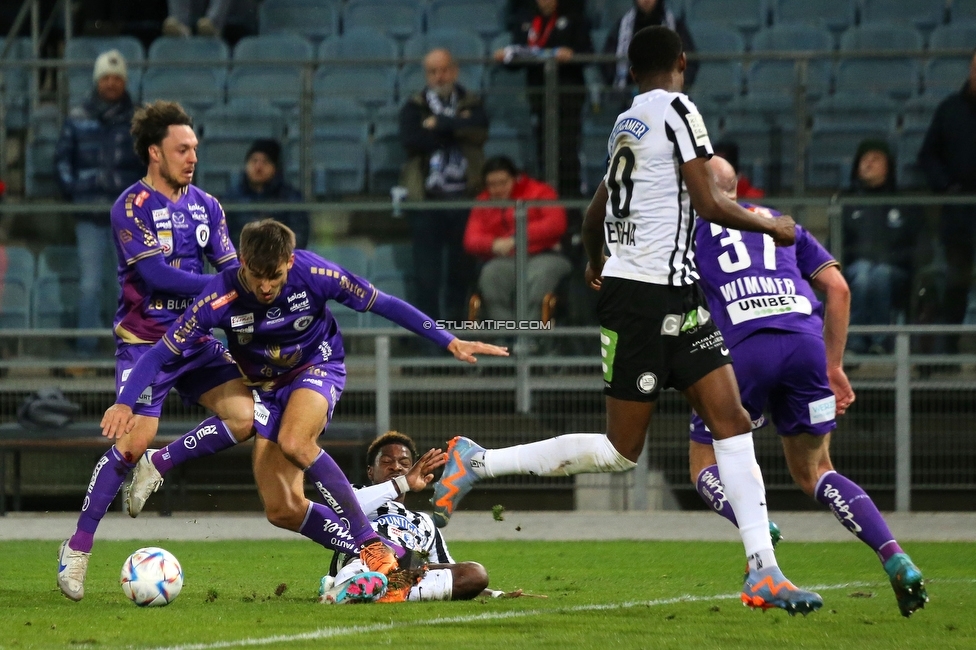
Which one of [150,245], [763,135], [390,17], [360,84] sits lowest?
[150,245]

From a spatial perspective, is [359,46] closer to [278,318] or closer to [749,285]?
[278,318]

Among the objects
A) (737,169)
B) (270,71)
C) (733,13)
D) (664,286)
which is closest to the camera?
(664,286)

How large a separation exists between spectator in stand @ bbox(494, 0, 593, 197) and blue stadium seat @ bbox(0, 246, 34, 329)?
14.1 feet

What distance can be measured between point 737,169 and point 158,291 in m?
6.13

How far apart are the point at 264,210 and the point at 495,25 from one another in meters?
4.05

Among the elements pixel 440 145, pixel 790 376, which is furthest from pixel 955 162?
pixel 790 376

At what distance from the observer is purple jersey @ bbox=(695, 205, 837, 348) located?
647 cm

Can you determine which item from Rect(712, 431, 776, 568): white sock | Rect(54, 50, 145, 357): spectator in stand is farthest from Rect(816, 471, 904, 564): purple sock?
Rect(54, 50, 145, 357): spectator in stand

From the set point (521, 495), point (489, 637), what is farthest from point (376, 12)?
point (489, 637)

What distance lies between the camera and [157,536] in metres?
10.2

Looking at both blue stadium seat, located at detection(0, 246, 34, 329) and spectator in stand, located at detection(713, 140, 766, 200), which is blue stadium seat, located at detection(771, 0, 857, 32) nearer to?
spectator in stand, located at detection(713, 140, 766, 200)

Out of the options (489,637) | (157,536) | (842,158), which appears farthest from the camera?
(842,158)

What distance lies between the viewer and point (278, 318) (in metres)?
6.54

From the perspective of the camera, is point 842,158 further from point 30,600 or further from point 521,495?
point 30,600
